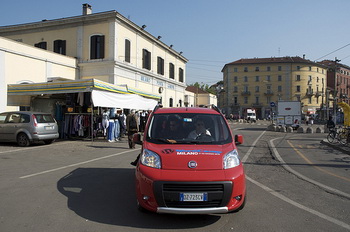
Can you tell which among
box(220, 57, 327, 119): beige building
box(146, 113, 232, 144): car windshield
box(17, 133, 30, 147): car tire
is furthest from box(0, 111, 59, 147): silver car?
box(220, 57, 327, 119): beige building

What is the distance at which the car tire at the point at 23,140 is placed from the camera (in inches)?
517

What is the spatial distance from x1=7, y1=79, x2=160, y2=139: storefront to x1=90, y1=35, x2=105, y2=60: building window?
7.79 metres

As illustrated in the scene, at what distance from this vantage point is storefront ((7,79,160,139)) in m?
15.3

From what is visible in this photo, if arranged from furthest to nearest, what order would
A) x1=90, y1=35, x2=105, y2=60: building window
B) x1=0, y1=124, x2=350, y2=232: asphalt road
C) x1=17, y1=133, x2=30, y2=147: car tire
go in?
1. x1=90, y1=35, x2=105, y2=60: building window
2. x1=17, y1=133, x2=30, y2=147: car tire
3. x1=0, y1=124, x2=350, y2=232: asphalt road

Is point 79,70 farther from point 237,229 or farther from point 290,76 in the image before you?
point 290,76

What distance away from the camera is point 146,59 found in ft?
103

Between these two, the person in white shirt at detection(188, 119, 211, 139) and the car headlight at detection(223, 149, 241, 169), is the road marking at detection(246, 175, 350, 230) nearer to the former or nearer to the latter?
the car headlight at detection(223, 149, 241, 169)

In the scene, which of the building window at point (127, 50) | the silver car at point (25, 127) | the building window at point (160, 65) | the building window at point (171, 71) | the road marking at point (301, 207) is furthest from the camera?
the building window at point (171, 71)

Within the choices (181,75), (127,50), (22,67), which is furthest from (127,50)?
(181,75)

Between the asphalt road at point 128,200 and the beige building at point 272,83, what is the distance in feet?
259

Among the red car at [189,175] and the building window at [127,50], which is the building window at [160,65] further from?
the red car at [189,175]

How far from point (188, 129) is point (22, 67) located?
19469 millimetres

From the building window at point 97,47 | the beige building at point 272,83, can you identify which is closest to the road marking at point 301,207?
the building window at point 97,47

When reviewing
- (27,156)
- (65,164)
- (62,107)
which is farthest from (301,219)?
(62,107)
